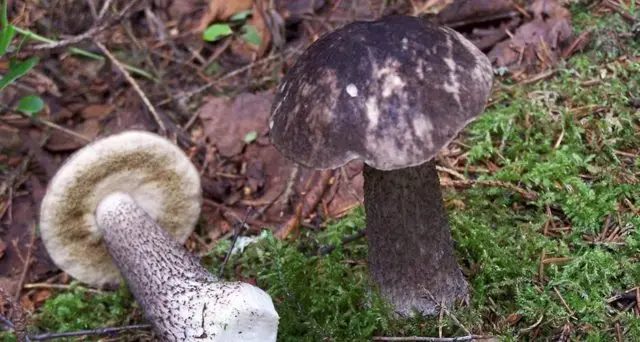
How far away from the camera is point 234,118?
11.4ft

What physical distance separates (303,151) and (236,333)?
69 centimetres

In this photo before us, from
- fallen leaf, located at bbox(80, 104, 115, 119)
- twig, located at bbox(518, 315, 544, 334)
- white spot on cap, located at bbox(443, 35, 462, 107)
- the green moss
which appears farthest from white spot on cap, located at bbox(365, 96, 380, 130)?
fallen leaf, located at bbox(80, 104, 115, 119)

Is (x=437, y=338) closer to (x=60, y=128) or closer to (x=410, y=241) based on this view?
(x=410, y=241)

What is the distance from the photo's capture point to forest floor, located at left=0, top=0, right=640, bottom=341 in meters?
2.26

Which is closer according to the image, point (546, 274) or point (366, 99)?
point (366, 99)

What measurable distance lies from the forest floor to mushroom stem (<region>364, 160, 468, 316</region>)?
87 millimetres

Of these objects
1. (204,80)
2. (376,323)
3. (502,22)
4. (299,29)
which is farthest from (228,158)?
(502,22)

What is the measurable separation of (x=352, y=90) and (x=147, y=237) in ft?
4.38

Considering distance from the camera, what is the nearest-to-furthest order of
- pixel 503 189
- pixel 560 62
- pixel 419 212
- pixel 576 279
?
1. pixel 419 212
2. pixel 576 279
3. pixel 503 189
4. pixel 560 62

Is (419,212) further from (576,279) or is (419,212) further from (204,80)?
(204,80)

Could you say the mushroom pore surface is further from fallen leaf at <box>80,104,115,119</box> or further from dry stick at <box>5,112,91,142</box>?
fallen leaf at <box>80,104,115,119</box>

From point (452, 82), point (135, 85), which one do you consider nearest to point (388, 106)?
point (452, 82)

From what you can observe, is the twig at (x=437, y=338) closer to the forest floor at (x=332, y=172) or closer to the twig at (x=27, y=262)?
the forest floor at (x=332, y=172)

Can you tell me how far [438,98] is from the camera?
1657 mm
